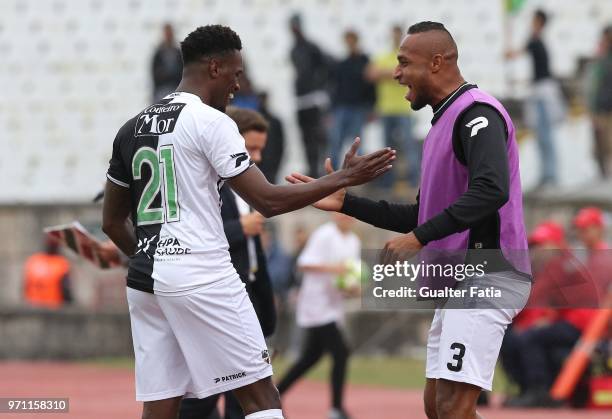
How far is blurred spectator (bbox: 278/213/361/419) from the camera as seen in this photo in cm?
1298

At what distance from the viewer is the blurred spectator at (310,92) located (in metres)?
20.2

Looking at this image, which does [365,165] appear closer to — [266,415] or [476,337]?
[476,337]

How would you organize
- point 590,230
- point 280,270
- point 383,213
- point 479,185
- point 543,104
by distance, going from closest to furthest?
point 479,185 → point 383,213 → point 590,230 → point 280,270 → point 543,104

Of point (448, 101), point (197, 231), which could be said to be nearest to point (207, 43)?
point (197, 231)

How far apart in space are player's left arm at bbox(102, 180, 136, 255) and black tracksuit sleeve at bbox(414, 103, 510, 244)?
1.52m

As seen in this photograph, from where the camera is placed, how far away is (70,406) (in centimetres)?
1376

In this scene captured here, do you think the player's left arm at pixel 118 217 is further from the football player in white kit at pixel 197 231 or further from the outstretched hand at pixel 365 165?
the outstretched hand at pixel 365 165

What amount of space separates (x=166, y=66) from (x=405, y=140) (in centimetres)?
348

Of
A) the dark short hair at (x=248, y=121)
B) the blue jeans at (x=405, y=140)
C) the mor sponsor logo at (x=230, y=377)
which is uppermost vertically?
the blue jeans at (x=405, y=140)

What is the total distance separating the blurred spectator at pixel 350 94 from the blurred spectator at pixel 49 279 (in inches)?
160

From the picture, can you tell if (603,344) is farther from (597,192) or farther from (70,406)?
(597,192)

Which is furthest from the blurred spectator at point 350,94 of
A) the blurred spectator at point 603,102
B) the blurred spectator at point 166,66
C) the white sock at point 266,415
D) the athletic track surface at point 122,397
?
the white sock at point 266,415

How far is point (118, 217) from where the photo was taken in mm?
7438

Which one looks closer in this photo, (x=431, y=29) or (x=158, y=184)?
(x=158, y=184)
